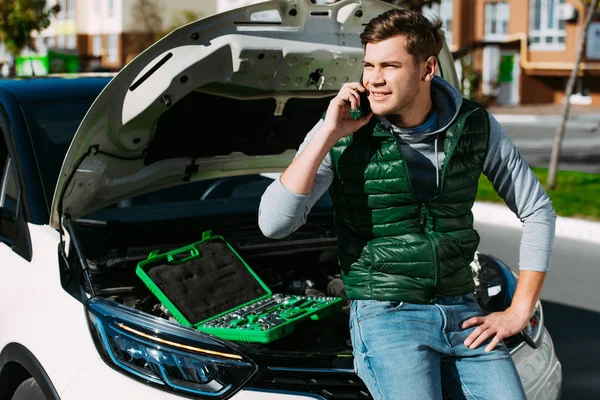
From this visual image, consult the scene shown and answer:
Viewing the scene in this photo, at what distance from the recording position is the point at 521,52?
44.3 m

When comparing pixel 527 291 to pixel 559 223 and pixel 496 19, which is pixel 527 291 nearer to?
pixel 559 223

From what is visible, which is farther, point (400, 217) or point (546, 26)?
point (546, 26)

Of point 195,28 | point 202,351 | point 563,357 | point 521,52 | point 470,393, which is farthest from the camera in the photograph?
point 521,52

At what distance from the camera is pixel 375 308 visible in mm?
2938

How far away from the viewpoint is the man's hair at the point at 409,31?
286cm

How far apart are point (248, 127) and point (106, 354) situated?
175 cm

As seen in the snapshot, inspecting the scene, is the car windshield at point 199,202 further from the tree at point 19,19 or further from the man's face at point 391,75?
the tree at point 19,19

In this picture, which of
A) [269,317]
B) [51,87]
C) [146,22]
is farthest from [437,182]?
[146,22]

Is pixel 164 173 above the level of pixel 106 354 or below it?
above

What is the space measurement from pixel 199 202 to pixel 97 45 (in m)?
65.6

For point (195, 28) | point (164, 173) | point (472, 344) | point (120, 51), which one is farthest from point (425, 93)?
point (120, 51)

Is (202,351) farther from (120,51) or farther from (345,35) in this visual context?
(120,51)

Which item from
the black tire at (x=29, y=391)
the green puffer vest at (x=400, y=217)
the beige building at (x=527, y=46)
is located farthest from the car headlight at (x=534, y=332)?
the beige building at (x=527, y=46)

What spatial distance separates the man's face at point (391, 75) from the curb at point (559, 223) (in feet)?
22.8
